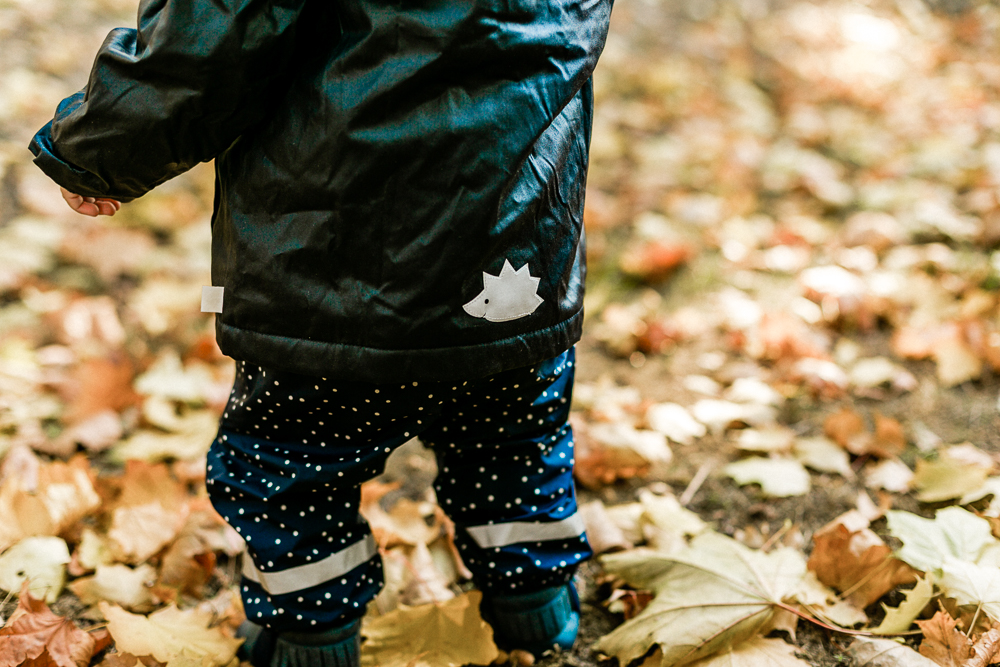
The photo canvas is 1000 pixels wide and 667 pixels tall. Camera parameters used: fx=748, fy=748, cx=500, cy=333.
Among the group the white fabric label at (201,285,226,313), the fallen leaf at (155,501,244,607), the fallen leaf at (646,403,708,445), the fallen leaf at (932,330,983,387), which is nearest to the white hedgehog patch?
the white fabric label at (201,285,226,313)

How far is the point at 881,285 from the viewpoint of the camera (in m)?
2.20

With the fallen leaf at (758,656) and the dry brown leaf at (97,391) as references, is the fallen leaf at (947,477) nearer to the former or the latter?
the fallen leaf at (758,656)

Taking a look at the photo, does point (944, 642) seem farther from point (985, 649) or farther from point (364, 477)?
point (364, 477)

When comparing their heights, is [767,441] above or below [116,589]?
below

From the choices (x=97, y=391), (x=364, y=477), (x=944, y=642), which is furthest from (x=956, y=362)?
(x=97, y=391)

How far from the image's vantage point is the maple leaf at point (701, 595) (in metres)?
1.14

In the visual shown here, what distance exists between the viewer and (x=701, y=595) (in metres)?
1.19

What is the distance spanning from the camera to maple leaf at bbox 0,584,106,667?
1.06 meters

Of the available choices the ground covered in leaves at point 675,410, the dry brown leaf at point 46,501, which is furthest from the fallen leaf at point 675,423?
the dry brown leaf at point 46,501

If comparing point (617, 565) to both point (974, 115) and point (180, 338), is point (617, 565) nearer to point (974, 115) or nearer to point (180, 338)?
point (180, 338)

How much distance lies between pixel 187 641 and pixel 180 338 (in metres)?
1.10

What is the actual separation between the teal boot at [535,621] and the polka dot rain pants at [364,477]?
0.06ft

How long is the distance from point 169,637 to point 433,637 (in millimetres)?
404

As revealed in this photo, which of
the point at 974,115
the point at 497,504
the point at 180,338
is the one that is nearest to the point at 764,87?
the point at 974,115
